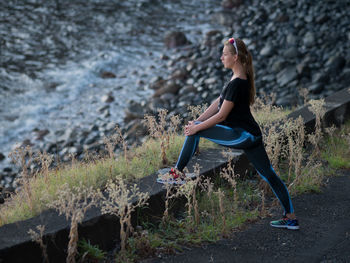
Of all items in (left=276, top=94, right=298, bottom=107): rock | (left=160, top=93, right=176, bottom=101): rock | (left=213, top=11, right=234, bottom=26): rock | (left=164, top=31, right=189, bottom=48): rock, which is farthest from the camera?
(left=213, top=11, right=234, bottom=26): rock

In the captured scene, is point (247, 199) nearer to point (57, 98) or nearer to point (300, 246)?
point (300, 246)

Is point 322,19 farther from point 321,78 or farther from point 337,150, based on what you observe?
point 337,150

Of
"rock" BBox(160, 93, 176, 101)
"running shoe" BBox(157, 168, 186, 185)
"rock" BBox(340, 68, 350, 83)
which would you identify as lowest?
"rock" BBox(160, 93, 176, 101)

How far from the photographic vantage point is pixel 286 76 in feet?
40.0

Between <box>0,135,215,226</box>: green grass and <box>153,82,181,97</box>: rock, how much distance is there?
728 centimetres

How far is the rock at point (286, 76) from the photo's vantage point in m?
12.0

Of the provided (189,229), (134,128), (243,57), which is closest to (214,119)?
(243,57)

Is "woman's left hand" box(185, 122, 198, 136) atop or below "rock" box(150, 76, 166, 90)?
atop

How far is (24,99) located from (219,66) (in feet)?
19.2

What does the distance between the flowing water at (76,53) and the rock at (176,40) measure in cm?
32

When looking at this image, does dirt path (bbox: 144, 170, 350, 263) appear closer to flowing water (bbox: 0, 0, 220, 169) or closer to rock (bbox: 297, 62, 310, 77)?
rock (bbox: 297, 62, 310, 77)

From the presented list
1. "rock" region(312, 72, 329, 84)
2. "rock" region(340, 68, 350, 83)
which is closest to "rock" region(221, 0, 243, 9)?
"rock" region(312, 72, 329, 84)

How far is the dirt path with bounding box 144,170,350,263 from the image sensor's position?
12.0 ft

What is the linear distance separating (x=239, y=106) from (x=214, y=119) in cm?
24
